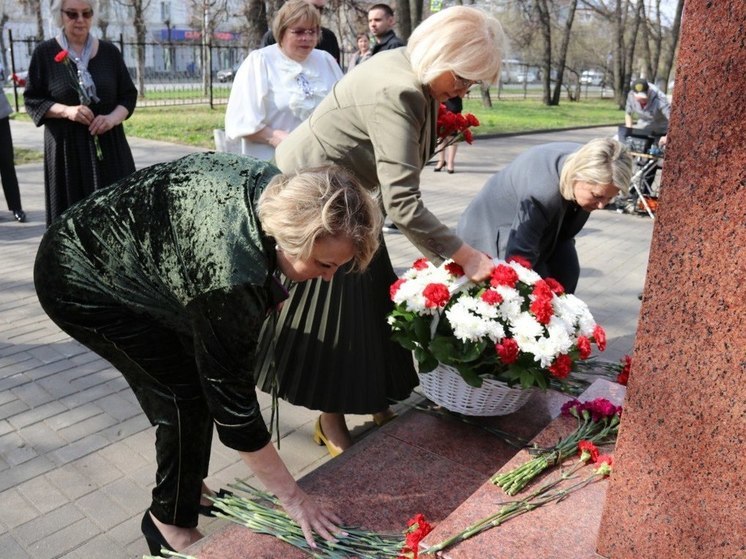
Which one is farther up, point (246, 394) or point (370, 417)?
point (246, 394)

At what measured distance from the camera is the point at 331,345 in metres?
2.63

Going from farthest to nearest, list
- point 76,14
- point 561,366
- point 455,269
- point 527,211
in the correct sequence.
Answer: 1. point 76,14
2. point 527,211
3. point 455,269
4. point 561,366

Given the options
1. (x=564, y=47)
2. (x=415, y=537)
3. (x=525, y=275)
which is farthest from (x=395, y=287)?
(x=564, y=47)

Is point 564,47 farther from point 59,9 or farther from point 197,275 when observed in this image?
point 197,275

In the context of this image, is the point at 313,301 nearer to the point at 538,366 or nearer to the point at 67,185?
the point at 538,366

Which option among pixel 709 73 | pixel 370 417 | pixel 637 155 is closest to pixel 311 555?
pixel 370 417

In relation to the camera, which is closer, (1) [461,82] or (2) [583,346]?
(1) [461,82]

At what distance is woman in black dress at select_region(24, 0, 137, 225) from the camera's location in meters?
4.06

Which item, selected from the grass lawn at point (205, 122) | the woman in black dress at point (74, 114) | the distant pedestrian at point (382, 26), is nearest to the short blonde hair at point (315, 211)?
the woman in black dress at point (74, 114)

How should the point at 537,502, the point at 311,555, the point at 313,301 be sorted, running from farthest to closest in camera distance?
the point at 313,301
the point at 537,502
the point at 311,555

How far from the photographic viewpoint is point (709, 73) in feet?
4.76

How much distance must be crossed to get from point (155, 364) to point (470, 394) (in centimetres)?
117

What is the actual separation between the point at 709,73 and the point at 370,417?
210 cm

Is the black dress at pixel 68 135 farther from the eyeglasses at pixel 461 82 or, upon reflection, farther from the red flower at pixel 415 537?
the red flower at pixel 415 537
